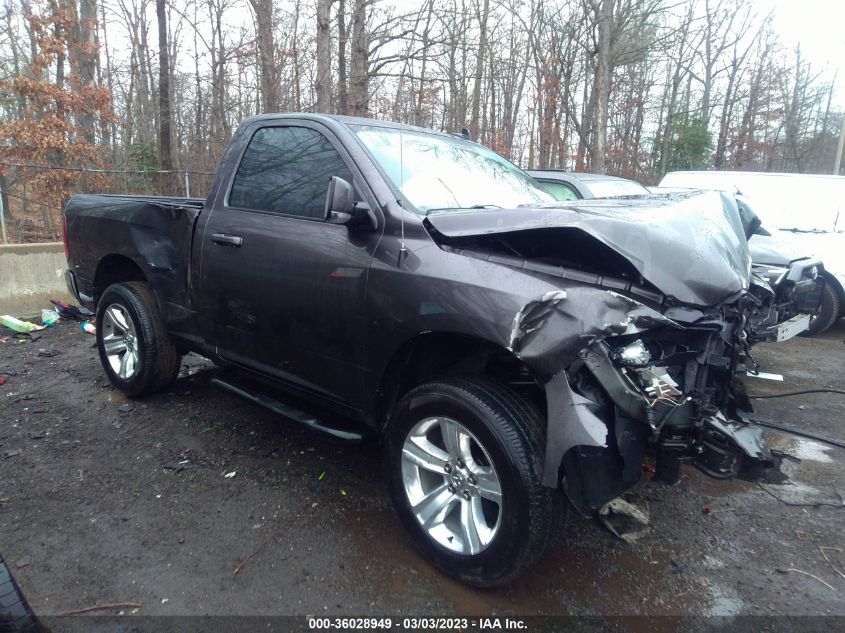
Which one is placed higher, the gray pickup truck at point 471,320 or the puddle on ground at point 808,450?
the gray pickup truck at point 471,320

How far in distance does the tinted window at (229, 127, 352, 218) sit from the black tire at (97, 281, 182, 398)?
122 cm

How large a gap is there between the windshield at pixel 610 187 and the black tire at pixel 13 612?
20.6 feet

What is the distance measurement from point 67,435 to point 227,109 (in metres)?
20.0

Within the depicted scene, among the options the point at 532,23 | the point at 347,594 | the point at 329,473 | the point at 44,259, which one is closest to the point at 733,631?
the point at 347,594

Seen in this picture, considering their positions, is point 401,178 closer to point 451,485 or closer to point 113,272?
point 451,485

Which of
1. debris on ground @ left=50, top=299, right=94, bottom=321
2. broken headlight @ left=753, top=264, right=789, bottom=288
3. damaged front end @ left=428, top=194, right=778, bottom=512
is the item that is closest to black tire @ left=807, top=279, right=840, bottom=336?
broken headlight @ left=753, top=264, right=789, bottom=288

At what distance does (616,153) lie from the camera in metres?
25.8

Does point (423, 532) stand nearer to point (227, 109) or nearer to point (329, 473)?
point (329, 473)

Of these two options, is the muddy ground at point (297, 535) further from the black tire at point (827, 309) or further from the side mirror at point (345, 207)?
the black tire at point (827, 309)

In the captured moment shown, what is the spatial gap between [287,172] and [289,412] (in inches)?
55.2

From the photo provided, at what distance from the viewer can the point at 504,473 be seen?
2.28 metres

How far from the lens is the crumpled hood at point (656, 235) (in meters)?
2.28

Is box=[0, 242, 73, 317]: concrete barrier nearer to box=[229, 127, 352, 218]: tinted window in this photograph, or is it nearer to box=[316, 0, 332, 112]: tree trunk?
box=[229, 127, 352, 218]: tinted window

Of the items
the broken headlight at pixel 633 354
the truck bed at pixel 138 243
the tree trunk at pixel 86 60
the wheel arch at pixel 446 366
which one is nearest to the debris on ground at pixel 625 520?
the wheel arch at pixel 446 366
